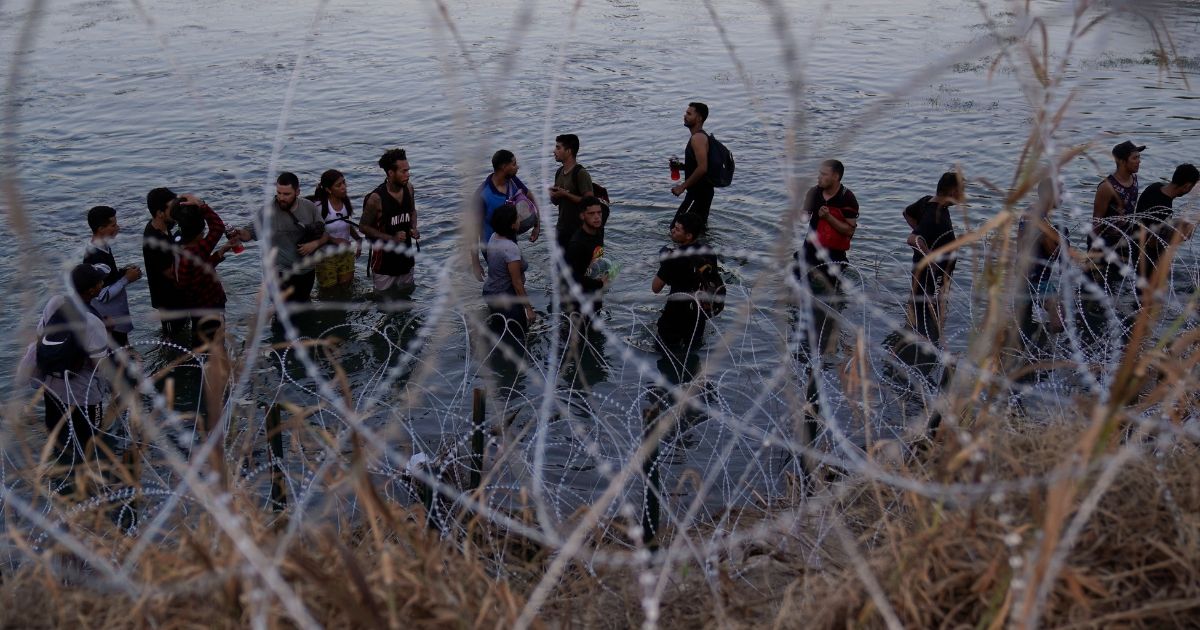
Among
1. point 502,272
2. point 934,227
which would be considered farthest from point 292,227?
point 934,227

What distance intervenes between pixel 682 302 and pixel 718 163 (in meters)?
2.95

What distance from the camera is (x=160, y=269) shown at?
298 inches

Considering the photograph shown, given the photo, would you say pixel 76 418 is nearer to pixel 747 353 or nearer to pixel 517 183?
pixel 517 183

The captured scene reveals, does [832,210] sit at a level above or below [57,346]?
below

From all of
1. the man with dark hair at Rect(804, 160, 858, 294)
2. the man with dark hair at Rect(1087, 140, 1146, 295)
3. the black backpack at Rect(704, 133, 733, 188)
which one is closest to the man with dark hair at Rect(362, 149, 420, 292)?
the black backpack at Rect(704, 133, 733, 188)

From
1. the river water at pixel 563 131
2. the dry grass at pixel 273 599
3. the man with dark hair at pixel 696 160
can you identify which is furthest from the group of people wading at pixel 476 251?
the dry grass at pixel 273 599

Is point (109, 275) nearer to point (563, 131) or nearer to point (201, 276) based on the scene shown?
point (201, 276)

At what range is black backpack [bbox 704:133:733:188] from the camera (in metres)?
10.3

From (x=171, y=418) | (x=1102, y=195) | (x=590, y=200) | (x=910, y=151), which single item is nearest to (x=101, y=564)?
(x=171, y=418)

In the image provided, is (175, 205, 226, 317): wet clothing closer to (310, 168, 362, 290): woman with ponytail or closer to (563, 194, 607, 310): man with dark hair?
(310, 168, 362, 290): woman with ponytail

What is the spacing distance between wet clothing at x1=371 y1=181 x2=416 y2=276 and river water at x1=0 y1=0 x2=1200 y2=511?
0.47 meters

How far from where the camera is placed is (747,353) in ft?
27.7

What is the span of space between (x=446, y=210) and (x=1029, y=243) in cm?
897

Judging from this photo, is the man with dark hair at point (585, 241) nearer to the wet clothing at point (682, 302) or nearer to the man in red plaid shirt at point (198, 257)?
the wet clothing at point (682, 302)
